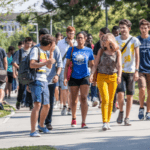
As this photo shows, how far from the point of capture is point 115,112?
398 inches

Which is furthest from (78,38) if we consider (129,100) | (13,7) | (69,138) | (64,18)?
(64,18)

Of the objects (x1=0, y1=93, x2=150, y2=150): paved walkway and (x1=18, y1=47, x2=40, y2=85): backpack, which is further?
(x1=18, y1=47, x2=40, y2=85): backpack

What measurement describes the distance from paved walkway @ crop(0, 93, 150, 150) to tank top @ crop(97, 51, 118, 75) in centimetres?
110

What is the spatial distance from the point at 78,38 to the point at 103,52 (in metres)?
0.68

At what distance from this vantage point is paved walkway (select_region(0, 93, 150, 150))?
5.44 m

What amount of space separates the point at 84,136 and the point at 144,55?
288 centimetres

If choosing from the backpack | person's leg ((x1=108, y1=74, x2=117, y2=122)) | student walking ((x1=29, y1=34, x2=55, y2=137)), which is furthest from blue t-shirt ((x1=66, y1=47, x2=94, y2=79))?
the backpack

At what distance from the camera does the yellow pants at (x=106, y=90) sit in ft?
22.9

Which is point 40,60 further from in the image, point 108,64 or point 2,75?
point 2,75

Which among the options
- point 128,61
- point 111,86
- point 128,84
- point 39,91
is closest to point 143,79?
point 128,84

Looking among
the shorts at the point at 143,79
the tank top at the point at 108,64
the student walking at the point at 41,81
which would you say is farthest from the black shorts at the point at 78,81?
the shorts at the point at 143,79

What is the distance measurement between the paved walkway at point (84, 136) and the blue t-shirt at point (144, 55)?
115 cm

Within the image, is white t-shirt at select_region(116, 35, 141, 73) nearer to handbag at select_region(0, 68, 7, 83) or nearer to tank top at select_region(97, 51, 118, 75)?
tank top at select_region(97, 51, 118, 75)

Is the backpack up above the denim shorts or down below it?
above
